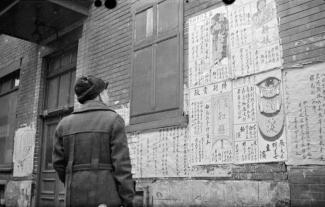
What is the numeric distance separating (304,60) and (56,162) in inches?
98.9

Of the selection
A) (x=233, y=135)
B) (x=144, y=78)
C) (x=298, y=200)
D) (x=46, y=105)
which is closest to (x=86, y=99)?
(x=233, y=135)

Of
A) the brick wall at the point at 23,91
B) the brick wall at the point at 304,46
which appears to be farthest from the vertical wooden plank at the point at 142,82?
the brick wall at the point at 23,91

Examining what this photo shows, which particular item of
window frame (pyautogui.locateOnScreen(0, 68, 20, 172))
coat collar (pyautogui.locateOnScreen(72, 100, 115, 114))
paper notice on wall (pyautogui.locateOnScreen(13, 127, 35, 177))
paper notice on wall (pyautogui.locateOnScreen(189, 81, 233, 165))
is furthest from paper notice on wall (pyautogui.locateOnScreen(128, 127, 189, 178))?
window frame (pyautogui.locateOnScreen(0, 68, 20, 172))

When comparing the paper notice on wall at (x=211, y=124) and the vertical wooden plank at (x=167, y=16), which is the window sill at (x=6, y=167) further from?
the paper notice on wall at (x=211, y=124)

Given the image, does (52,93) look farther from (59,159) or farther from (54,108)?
(59,159)

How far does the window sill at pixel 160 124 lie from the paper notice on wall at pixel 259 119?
2.59 feet

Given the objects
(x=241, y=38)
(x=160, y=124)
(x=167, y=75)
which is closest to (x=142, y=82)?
(x=167, y=75)

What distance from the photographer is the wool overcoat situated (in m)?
2.70

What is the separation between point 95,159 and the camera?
2.77 metres

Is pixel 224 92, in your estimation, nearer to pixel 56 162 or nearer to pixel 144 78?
pixel 144 78

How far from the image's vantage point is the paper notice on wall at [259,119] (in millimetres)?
3797

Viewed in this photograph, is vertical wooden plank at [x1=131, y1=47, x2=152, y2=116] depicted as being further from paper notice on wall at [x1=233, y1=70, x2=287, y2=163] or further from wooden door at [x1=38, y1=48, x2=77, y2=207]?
wooden door at [x1=38, y1=48, x2=77, y2=207]

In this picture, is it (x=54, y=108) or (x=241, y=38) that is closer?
(x=241, y=38)

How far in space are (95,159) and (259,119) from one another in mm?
1928
